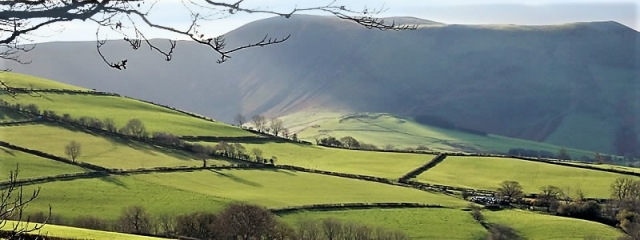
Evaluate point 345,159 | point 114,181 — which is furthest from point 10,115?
point 345,159

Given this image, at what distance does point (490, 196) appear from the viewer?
66.1m

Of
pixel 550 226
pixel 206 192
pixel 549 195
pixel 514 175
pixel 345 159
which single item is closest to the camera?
pixel 550 226

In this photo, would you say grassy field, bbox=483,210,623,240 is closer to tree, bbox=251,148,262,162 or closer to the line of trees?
the line of trees

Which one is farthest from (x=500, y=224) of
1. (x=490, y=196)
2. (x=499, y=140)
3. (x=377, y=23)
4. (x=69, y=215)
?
(x=499, y=140)

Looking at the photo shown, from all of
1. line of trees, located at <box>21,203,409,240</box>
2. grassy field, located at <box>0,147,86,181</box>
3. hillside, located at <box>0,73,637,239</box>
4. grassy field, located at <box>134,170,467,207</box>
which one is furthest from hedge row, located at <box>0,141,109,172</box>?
line of trees, located at <box>21,203,409,240</box>

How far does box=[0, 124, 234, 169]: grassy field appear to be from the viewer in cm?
Result: 6138

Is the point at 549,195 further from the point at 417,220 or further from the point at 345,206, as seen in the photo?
the point at 345,206

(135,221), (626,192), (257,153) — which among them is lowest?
(135,221)

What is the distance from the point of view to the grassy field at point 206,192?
49419 millimetres

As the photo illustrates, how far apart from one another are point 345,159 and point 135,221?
3692 centimetres

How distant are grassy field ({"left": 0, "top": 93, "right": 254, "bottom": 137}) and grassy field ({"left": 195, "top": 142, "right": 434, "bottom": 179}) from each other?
23.3ft

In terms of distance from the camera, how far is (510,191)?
6638cm

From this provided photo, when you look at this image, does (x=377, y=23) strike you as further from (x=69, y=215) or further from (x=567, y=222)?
(x=567, y=222)

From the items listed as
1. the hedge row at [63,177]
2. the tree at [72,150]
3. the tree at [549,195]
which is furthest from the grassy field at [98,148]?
the tree at [549,195]
